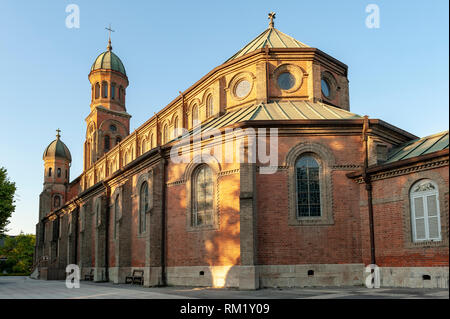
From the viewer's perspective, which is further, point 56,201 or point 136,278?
point 56,201

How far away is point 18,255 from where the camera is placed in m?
67.3

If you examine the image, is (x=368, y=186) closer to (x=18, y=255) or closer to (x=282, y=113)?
(x=282, y=113)

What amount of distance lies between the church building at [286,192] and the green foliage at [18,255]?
163 ft

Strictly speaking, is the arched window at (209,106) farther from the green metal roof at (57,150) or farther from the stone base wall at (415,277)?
the green metal roof at (57,150)

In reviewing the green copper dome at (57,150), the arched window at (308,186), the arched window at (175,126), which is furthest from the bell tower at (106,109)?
the arched window at (308,186)

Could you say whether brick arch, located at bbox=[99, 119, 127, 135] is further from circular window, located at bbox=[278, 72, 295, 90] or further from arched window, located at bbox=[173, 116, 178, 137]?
circular window, located at bbox=[278, 72, 295, 90]

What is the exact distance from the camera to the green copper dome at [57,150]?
55.4 metres

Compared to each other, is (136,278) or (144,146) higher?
(144,146)

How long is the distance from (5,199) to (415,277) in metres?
24.9

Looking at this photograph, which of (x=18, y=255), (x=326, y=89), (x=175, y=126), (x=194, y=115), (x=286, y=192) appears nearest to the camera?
(x=286, y=192)

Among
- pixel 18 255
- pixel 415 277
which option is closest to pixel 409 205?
pixel 415 277

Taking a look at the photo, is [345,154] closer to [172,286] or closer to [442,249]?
[442,249]
